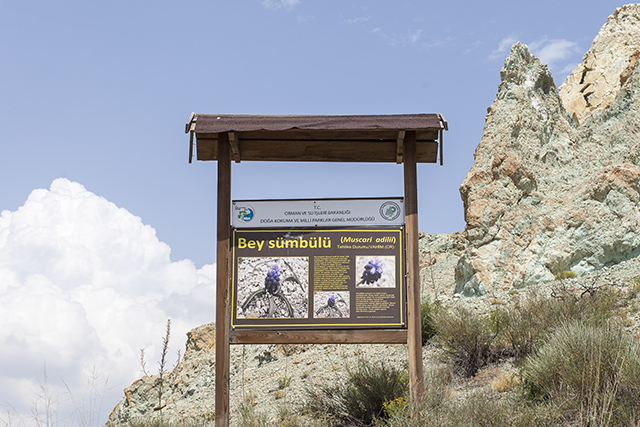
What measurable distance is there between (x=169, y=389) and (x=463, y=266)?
8.55 metres

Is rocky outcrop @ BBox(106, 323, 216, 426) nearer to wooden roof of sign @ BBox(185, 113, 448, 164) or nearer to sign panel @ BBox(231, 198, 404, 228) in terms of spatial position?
sign panel @ BBox(231, 198, 404, 228)

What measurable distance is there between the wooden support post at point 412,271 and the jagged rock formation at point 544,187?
368 inches

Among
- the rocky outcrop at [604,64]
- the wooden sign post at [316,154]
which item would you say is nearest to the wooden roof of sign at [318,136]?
the wooden sign post at [316,154]

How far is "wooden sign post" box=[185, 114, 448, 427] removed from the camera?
735cm

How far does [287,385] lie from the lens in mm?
10984

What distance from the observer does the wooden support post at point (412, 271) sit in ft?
24.1

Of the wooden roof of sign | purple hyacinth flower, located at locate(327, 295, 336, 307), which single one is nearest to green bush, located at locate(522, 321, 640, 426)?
purple hyacinth flower, located at locate(327, 295, 336, 307)

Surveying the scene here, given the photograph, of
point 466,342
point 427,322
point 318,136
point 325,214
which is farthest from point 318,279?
point 427,322

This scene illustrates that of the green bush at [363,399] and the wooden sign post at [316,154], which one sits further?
the green bush at [363,399]

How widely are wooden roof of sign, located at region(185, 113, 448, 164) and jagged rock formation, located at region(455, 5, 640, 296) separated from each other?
9.28m

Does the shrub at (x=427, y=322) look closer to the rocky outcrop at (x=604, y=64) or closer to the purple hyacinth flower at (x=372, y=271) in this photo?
the purple hyacinth flower at (x=372, y=271)

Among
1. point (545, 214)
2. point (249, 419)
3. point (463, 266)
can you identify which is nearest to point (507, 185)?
point (545, 214)

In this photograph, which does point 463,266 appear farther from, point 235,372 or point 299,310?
point 299,310

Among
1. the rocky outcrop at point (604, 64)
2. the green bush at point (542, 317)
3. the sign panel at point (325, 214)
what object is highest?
the rocky outcrop at point (604, 64)
